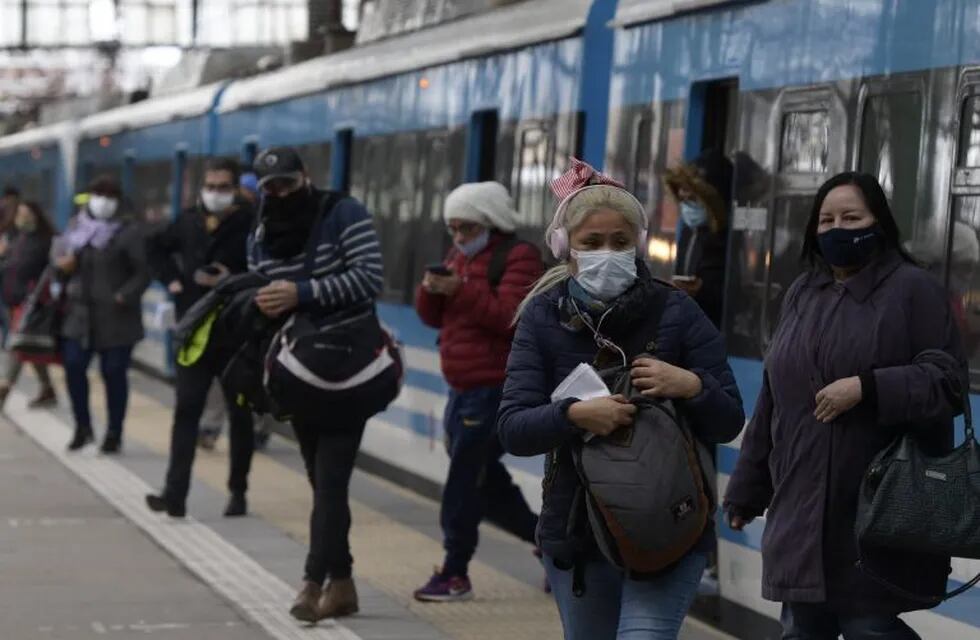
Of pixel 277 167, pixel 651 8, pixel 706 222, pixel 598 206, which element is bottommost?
pixel 706 222

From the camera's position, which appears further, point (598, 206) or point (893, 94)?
point (893, 94)

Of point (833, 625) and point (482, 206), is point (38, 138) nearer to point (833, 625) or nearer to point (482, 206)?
point (482, 206)

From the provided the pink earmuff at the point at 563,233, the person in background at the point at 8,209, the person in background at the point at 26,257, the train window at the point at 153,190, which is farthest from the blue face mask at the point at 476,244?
the train window at the point at 153,190

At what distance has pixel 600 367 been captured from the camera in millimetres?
5727

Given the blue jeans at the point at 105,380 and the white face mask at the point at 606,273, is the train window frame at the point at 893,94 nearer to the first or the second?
the white face mask at the point at 606,273

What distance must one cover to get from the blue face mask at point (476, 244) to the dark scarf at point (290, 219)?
2.12 feet

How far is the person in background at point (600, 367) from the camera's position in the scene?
18.6 ft

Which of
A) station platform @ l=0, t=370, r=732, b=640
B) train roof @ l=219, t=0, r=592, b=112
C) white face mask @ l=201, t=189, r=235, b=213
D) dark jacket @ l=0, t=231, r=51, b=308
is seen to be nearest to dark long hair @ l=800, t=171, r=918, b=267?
station platform @ l=0, t=370, r=732, b=640

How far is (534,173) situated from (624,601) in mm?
6894

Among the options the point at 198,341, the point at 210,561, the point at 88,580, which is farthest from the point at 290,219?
the point at 210,561

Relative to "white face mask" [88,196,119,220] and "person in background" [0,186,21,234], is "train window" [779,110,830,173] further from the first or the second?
"person in background" [0,186,21,234]

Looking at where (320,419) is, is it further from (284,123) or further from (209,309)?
(284,123)

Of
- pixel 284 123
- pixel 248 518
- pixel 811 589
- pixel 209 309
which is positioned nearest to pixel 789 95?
pixel 209 309

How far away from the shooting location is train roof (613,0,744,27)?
9.94 meters
